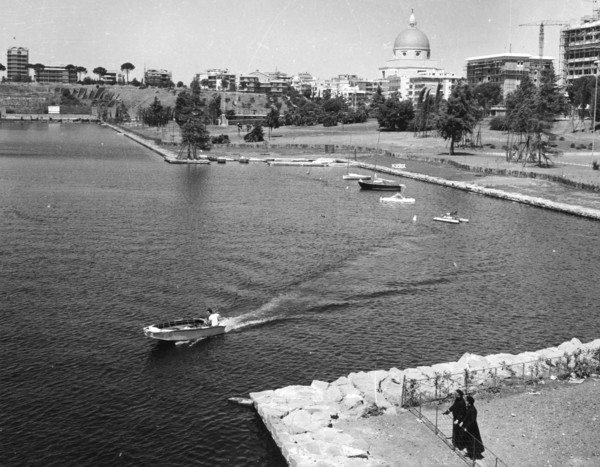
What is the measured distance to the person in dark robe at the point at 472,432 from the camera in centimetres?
2738

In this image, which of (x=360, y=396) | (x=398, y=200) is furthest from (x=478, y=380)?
(x=398, y=200)

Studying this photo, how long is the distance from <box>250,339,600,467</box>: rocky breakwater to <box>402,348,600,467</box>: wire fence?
0.16ft

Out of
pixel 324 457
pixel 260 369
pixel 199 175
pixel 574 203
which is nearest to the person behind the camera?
pixel 324 457

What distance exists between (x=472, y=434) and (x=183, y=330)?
19.5m

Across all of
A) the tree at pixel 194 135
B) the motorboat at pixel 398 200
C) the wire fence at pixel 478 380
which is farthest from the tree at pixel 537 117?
the wire fence at pixel 478 380

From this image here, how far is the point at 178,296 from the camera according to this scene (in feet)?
164

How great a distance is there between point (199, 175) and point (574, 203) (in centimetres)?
6334

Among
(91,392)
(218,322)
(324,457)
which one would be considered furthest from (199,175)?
(324,457)

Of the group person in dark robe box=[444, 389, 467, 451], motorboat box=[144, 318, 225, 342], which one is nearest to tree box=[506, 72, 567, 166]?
motorboat box=[144, 318, 225, 342]

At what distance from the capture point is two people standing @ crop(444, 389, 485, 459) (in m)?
27.4

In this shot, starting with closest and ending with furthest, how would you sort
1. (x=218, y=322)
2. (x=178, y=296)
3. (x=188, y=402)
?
(x=188, y=402) < (x=218, y=322) < (x=178, y=296)

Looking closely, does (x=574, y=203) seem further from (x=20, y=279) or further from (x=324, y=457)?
(x=324, y=457)

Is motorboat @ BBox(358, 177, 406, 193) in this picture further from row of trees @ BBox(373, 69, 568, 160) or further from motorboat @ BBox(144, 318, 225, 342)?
motorboat @ BBox(144, 318, 225, 342)

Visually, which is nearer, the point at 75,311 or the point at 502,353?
the point at 502,353
